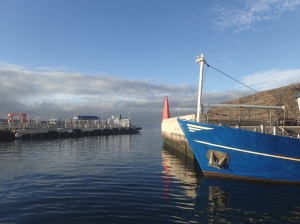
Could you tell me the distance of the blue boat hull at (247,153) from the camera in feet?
40.8

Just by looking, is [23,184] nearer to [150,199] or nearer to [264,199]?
[150,199]

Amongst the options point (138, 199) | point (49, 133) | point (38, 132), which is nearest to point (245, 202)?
point (138, 199)

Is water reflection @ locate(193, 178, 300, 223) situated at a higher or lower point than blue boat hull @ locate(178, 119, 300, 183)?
lower

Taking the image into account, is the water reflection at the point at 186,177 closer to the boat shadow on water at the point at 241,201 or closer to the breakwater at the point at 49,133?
the boat shadow on water at the point at 241,201

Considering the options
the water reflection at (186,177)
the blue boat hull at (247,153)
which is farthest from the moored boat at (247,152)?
the water reflection at (186,177)

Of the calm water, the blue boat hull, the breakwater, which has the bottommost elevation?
the breakwater

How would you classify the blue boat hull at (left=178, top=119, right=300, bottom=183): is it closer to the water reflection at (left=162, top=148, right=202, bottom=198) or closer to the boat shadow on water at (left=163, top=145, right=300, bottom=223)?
the boat shadow on water at (left=163, top=145, right=300, bottom=223)

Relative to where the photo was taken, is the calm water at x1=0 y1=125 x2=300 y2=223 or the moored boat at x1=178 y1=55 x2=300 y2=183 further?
the moored boat at x1=178 y1=55 x2=300 y2=183

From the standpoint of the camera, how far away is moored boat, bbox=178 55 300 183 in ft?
40.7

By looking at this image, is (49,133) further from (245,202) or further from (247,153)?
(245,202)

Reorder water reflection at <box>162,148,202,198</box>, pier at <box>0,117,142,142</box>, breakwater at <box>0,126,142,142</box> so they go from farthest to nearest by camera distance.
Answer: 1. pier at <box>0,117,142,142</box>
2. breakwater at <box>0,126,142,142</box>
3. water reflection at <box>162,148,202,198</box>

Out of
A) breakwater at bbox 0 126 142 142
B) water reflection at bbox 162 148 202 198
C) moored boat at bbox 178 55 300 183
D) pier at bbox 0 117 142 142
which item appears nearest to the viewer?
water reflection at bbox 162 148 202 198

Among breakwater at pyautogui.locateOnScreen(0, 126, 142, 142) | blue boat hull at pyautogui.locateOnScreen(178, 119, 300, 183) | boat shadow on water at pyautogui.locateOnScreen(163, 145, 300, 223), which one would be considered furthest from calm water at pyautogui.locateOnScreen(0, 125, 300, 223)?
breakwater at pyautogui.locateOnScreen(0, 126, 142, 142)

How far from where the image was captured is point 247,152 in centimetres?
1282
